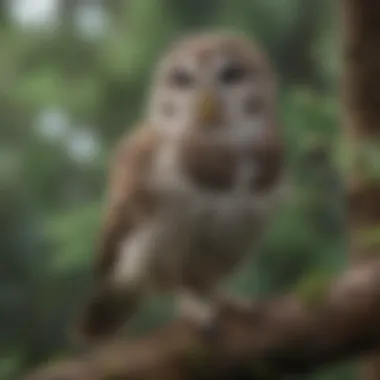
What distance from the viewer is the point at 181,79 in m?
0.85

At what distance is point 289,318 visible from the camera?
0.88m

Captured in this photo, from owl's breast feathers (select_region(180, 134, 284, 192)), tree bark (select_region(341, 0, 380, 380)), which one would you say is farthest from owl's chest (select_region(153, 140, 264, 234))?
tree bark (select_region(341, 0, 380, 380))

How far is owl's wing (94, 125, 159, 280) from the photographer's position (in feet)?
2.83

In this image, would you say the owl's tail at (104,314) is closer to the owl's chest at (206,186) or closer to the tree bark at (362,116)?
the owl's chest at (206,186)

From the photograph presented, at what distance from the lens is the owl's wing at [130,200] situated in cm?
86

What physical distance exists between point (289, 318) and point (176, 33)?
0.96ft

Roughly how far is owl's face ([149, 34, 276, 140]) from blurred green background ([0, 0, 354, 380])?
0.06ft

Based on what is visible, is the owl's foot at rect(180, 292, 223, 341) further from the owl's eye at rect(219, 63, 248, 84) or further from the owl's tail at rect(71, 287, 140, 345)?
the owl's eye at rect(219, 63, 248, 84)

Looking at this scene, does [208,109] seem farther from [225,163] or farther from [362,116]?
[362,116]

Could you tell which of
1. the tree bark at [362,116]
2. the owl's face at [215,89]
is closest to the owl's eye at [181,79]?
the owl's face at [215,89]

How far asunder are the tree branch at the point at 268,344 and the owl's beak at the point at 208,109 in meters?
0.18

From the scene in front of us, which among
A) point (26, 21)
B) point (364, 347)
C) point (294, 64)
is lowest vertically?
point (364, 347)

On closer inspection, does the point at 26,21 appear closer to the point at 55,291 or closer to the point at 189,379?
the point at 55,291

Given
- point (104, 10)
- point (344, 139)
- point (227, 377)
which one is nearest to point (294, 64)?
point (344, 139)
